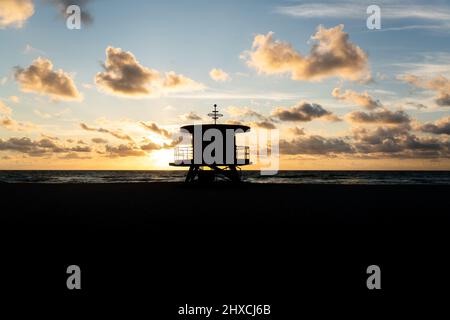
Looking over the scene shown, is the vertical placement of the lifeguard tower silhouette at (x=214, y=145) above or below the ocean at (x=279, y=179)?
above

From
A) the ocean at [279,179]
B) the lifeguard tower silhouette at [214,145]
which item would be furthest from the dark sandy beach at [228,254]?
the ocean at [279,179]

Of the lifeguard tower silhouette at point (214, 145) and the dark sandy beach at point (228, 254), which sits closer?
the dark sandy beach at point (228, 254)

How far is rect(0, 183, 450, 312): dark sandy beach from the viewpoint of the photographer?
6.07m

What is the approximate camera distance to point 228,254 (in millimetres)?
8125

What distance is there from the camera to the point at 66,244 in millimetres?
9172

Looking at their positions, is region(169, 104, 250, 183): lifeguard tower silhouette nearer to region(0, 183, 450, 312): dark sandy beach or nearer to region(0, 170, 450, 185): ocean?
region(0, 183, 450, 312): dark sandy beach

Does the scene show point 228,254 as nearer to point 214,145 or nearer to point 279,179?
point 214,145

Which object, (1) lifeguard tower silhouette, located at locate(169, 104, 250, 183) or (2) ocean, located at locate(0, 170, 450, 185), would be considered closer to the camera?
(1) lifeguard tower silhouette, located at locate(169, 104, 250, 183)

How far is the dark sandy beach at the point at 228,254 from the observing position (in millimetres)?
6066

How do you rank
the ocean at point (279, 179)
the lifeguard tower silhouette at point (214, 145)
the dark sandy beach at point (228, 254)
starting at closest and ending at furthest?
the dark sandy beach at point (228, 254)
the lifeguard tower silhouette at point (214, 145)
the ocean at point (279, 179)

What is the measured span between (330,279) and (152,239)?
5205mm

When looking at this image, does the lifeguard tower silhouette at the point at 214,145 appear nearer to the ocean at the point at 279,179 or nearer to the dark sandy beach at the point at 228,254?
the dark sandy beach at the point at 228,254

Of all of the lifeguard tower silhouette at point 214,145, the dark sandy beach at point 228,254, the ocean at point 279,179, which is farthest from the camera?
the ocean at point 279,179

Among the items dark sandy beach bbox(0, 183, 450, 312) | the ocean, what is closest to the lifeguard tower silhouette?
dark sandy beach bbox(0, 183, 450, 312)
